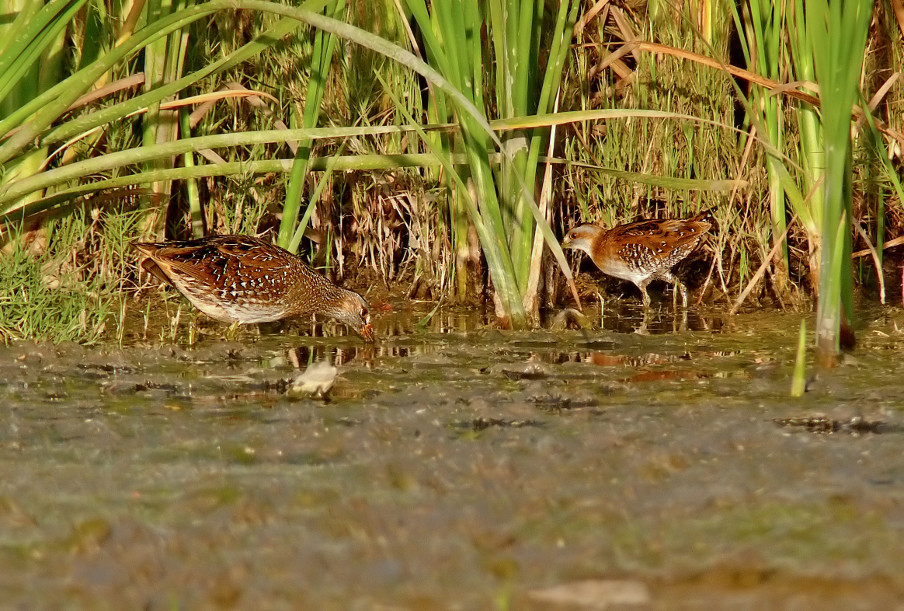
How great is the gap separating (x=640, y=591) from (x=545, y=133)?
13.0 feet

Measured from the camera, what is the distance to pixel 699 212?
6.73 m

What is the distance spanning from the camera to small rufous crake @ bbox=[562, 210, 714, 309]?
6551mm

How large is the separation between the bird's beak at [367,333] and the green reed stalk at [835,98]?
2.31 m

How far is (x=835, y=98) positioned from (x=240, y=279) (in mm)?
2925

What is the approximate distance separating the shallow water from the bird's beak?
59 cm

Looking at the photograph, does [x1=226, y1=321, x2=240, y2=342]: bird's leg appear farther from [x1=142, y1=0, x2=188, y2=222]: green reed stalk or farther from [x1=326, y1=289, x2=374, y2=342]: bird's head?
[x1=142, y1=0, x2=188, y2=222]: green reed stalk

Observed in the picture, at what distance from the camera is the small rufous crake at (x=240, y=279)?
5.67 meters

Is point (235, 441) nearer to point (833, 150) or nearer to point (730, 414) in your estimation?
point (730, 414)

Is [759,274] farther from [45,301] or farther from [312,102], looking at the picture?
[45,301]

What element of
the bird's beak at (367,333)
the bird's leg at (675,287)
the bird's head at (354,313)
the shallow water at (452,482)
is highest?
the bird's leg at (675,287)

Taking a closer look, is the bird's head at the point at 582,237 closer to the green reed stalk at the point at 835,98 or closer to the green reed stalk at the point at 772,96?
the green reed stalk at the point at 772,96

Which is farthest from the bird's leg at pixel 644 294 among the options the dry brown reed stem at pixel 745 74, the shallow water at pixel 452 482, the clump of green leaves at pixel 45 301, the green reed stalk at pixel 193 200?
the clump of green leaves at pixel 45 301

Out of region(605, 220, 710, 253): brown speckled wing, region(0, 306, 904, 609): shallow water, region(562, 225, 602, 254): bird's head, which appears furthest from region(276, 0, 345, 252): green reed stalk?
region(605, 220, 710, 253): brown speckled wing

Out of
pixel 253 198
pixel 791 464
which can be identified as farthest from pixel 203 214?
pixel 791 464
